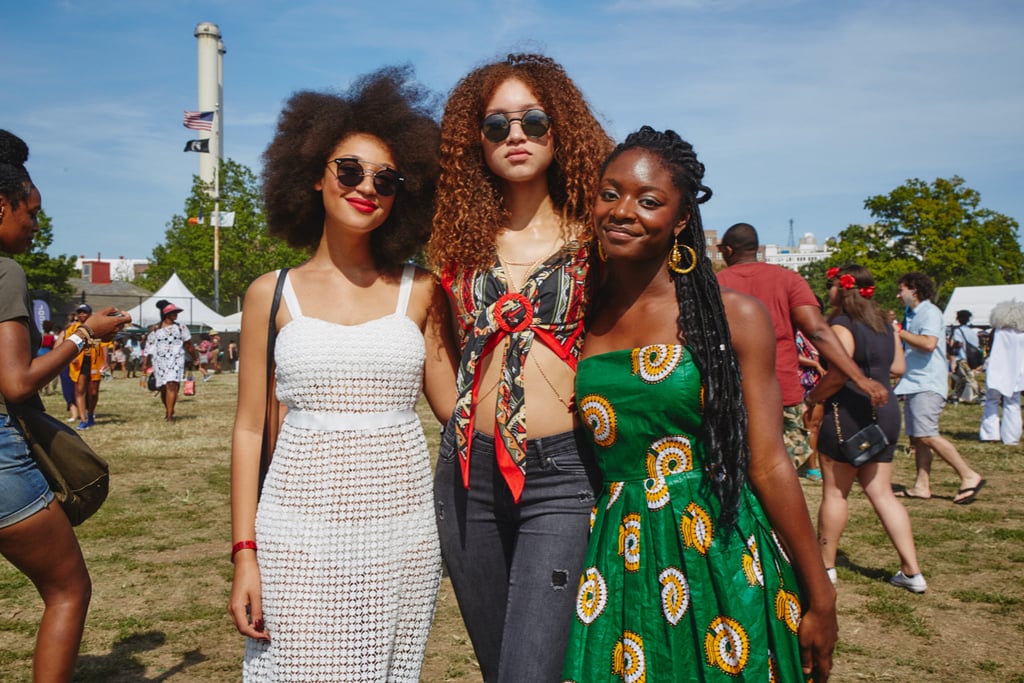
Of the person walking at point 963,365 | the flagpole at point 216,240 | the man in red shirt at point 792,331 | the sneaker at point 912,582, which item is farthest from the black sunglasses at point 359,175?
the flagpole at point 216,240

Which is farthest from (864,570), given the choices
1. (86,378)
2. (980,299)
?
(980,299)

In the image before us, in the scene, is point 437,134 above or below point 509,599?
above

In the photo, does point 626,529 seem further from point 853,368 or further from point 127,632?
point 127,632

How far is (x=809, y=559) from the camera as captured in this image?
7.37 feet

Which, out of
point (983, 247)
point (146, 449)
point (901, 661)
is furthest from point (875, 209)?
point (901, 661)

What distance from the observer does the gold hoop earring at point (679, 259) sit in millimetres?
2381

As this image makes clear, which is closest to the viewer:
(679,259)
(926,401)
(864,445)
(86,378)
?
(679,259)

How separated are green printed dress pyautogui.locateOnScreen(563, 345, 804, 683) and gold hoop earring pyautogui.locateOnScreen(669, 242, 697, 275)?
0.79ft

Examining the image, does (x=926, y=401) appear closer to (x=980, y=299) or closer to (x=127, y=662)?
(x=127, y=662)

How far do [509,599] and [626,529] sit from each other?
43 centimetres

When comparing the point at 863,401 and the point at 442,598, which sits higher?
the point at 863,401

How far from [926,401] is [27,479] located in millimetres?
8326

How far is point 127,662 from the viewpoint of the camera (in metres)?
4.59

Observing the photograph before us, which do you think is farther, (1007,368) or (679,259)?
(1007,368)
